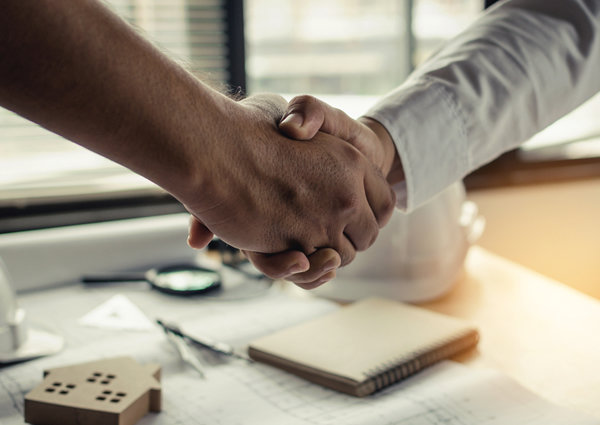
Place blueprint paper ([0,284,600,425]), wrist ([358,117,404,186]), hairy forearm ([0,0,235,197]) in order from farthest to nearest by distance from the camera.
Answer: wrist ([358,117,404,186])
blueprint paper ([0,284,600,425])
hairy forearm ([0,0,235,197])

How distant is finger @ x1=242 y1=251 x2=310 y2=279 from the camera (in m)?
0.64

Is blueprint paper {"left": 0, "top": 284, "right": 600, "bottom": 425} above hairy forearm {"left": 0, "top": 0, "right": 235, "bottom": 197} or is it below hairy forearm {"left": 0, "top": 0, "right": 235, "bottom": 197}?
below

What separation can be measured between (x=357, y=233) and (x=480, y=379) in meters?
0.23

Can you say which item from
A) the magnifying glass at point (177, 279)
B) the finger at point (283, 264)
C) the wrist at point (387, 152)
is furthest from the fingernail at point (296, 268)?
the magnifying glass at point (177, 279)

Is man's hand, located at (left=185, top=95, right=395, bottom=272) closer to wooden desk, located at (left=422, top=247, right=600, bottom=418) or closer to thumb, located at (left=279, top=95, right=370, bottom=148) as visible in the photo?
thumb, located at (left=279, top=95, right=370, bottom=148)

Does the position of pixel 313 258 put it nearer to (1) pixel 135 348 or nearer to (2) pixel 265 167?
(2) pixel 265 167

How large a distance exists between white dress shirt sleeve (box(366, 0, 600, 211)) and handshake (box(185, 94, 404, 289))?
5 cm

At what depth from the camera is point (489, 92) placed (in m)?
0.77

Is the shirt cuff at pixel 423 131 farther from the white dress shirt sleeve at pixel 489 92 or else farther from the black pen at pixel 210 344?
the black pen at pixel 210 344

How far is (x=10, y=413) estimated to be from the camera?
0.54 meters

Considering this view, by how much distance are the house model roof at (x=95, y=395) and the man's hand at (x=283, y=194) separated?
16cm

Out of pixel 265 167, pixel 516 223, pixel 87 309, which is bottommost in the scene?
pixel 516 223

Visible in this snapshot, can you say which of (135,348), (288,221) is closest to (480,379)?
(288,221)

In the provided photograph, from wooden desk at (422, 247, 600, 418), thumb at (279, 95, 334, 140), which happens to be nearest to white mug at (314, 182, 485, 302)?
wooden desk at (422, 247, 600, 418)
